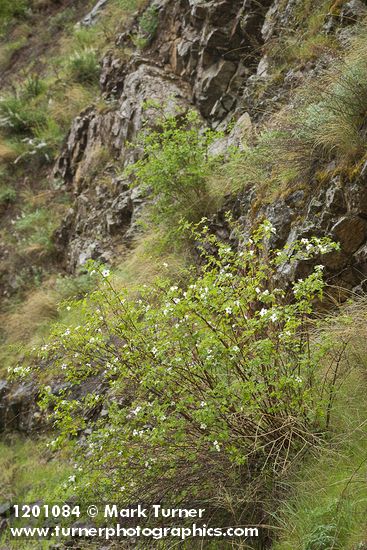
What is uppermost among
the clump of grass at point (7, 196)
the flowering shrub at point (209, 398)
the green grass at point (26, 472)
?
the clump of grass at point (7, 196)

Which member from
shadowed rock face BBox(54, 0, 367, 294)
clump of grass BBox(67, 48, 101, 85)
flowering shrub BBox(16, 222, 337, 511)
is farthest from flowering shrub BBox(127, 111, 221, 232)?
clump of grass BBox(67, 48, 101, 85)

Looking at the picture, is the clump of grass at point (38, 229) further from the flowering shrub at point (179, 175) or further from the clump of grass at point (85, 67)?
the flowering shrub at point (179, 175)

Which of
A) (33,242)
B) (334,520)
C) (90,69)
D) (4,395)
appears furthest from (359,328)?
(90,69)

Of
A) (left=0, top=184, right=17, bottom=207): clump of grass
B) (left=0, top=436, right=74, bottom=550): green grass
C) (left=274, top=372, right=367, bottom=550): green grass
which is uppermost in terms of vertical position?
(left=0, top=184, right=17, bottom=207): clump of grass

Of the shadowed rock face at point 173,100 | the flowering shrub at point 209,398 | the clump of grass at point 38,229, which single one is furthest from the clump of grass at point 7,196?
the flowering shrub at point 209,398

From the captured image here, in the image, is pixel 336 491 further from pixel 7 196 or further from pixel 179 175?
pixel 7 196

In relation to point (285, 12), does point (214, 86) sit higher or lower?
lower

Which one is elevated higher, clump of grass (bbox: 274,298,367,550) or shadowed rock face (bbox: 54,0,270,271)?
shadowed rock face (bbox: 54,0,270,271)

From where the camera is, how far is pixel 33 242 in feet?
29.2

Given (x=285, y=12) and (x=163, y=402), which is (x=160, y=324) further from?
(x=285, y=12)

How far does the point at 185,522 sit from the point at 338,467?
883 millimetres

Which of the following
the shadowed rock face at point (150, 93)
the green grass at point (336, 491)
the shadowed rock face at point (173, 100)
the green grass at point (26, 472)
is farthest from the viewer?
the shadowed rock face at point (150, 93)

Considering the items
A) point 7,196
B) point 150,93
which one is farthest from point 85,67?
point 150,93

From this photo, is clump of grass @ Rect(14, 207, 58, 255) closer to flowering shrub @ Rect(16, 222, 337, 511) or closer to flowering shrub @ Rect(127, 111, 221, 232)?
flowering shrub @ Rect(127, 111, 221, 232)
